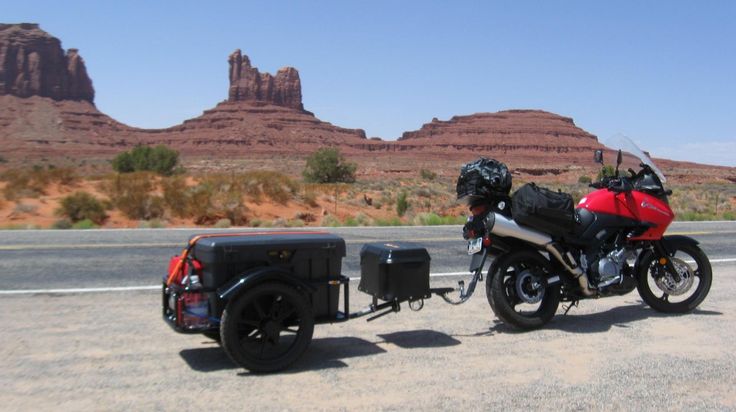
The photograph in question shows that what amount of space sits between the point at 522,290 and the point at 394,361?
A: 1677mm

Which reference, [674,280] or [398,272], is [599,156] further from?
[398,272]

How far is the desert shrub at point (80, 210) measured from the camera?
23188 mm

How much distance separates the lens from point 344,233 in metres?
15.9

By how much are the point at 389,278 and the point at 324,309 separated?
0.65m

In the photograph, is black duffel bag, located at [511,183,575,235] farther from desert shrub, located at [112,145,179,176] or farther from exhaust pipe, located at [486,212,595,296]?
desert shrub, located at [112,145,179,176]

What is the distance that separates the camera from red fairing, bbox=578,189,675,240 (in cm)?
689

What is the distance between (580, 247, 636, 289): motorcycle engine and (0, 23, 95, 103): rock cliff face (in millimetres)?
162902

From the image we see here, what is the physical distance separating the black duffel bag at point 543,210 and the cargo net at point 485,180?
17cm

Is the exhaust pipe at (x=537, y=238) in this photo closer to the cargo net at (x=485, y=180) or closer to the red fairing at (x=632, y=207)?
the cargo net at (x=485, y=180)

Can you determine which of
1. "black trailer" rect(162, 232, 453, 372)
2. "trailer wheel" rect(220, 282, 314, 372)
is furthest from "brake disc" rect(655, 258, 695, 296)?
"trailer wheel" rect(220, 282, 314, 372)

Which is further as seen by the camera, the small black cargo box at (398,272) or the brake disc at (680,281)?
the brake disc at (680,281)

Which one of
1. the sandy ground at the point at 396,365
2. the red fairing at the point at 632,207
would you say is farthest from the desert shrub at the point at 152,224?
the red fairing at the point at 632,207

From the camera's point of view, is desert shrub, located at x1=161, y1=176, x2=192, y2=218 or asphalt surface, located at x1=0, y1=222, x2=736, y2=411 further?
desert shrub, located at x1=161, y1=176, x2=192, y2=218

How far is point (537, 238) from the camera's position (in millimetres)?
6406
